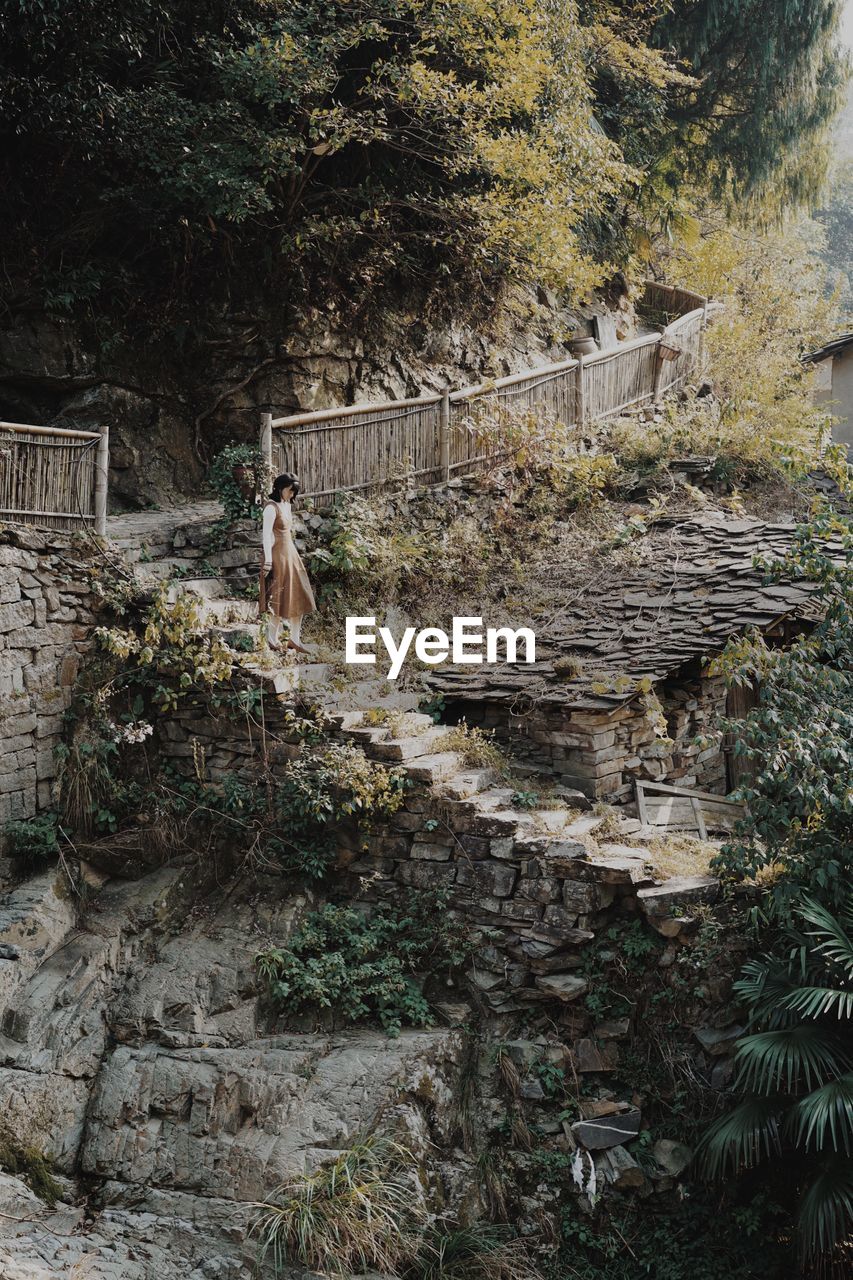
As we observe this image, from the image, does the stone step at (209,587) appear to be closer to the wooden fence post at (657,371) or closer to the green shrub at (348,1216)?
the green shrub at (348,1216)

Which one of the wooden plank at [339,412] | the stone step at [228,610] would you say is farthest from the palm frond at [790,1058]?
the wooden plank at [339,412]

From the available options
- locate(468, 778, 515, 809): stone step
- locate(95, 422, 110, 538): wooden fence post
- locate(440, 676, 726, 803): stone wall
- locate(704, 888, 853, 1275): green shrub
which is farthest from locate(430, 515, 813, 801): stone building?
locate(95, 422, 110, 538): wooden fence post

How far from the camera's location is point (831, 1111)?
17.4 ft

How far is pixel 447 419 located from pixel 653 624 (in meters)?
3.85

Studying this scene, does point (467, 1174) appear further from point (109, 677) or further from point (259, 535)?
point (259, 535)

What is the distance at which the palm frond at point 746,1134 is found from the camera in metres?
5.79

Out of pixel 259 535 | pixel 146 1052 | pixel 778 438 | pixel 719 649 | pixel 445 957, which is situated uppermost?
pixel 778 438

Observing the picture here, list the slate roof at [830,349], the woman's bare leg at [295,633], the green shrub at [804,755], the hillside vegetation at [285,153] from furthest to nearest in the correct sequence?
the slate roof at [830,349]
the hillside vegetation at [285,153]
the woman's bare leg at [295,633]
the green shrub at [804,755]

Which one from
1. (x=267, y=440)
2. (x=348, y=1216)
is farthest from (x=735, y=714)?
(x=348, y=1216)

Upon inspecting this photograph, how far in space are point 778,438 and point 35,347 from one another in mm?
9670

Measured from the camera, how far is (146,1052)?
22.6 feet

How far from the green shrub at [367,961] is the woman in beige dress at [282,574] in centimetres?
256

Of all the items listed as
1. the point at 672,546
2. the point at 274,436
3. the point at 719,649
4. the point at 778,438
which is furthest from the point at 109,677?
the point at 778,438

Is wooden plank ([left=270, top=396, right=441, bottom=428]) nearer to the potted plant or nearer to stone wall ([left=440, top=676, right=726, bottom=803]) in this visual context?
the potted plant
